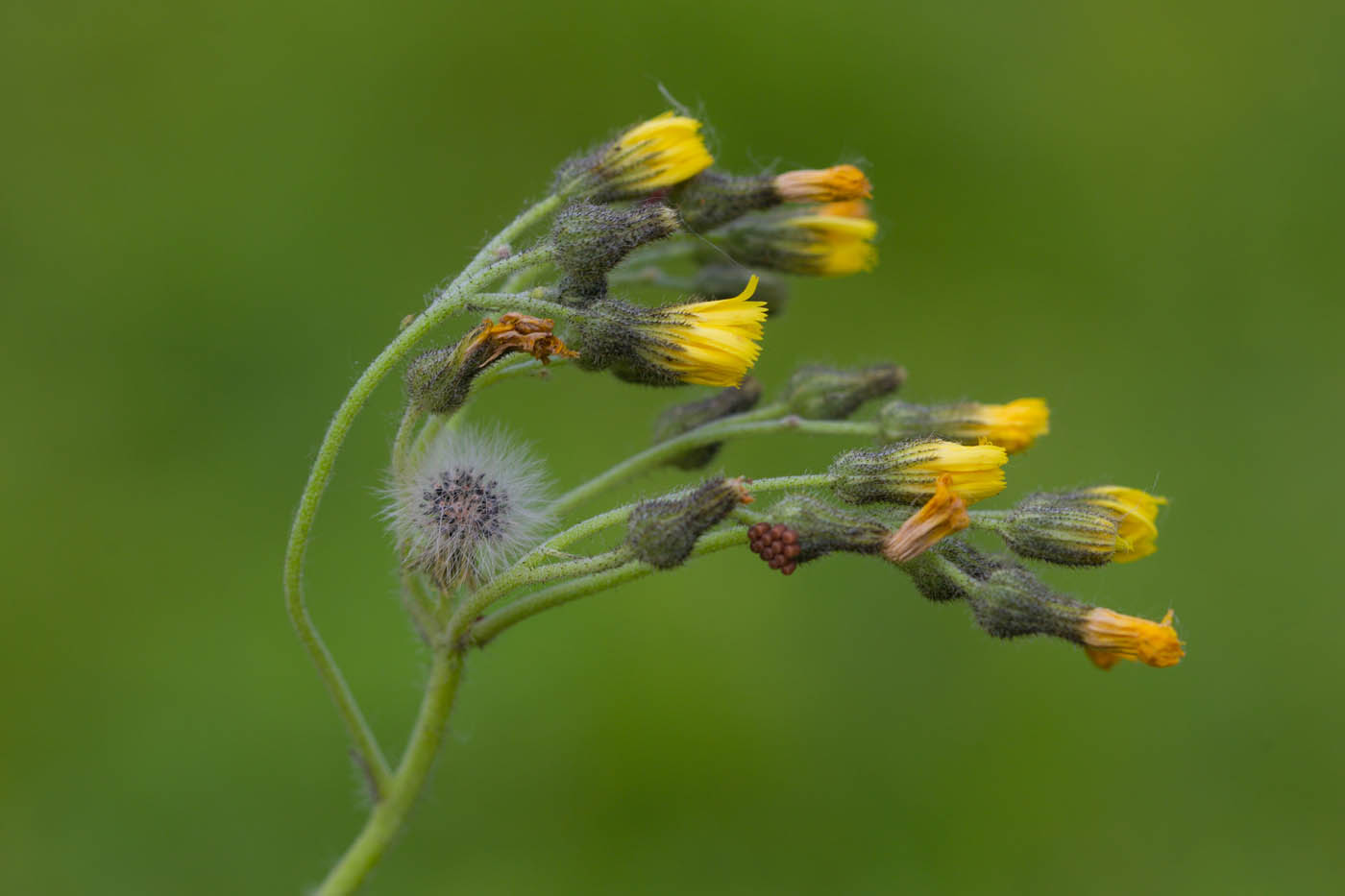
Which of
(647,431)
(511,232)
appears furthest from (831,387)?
(647,431)

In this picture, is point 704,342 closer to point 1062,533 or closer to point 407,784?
point 1062,533

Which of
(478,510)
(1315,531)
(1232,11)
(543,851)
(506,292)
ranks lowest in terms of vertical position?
(1315,531)

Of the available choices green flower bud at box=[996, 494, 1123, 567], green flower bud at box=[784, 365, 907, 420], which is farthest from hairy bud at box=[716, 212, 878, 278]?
green flower bud at box=[996, 494, 1123, 567]

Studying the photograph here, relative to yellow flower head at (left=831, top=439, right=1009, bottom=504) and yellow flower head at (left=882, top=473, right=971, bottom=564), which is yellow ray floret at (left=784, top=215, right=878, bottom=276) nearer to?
Result: yellow flower head at (left=831, top=439, right=1009, bottom=504)

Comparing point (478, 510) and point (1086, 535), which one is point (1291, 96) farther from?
point (478, 510)

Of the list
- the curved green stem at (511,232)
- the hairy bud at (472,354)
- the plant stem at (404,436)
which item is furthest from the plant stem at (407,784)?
the curved green stem at (511,232)

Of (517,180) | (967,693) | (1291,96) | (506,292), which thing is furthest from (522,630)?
(1291,96)
